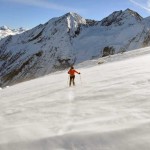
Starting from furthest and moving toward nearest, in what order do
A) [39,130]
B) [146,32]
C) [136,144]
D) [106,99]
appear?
[146,32] → [106,99] → [39,130] → [136,144]

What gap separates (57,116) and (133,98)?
2.42 metres

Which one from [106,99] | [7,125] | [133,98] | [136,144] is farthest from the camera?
[106,99]

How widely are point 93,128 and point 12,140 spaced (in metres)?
1.67

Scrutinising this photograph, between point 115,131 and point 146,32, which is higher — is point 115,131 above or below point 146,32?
below

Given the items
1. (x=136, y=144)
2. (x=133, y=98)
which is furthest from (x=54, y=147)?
(x=133, y=98)

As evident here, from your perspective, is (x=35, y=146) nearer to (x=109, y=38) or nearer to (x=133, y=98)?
(x=133, y=98)

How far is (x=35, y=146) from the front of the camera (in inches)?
231

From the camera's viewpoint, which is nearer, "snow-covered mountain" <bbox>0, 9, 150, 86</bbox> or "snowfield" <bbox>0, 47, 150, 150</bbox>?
"snowfield" <bbox>0, 47, 150, 150</bbox>

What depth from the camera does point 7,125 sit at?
26.8 ft

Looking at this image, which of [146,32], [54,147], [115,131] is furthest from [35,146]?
[146,32]

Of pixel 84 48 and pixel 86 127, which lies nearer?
pixel 86 127

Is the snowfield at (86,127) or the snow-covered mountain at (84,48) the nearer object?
the snowfield at (86,127)

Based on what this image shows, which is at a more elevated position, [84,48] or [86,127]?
[84,48]

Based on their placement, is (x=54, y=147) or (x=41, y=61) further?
(x=41, y=61)
